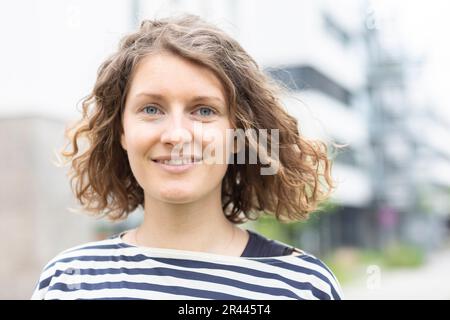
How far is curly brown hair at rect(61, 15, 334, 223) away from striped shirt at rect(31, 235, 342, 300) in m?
0.18

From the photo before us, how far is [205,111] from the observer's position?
95cm

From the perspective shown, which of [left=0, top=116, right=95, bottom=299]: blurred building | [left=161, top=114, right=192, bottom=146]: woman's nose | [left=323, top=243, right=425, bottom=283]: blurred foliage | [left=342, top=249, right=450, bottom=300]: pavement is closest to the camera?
[left=161, top=114, right=192, bottom=146]: woman's nose

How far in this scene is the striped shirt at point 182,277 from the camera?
3.07 feet

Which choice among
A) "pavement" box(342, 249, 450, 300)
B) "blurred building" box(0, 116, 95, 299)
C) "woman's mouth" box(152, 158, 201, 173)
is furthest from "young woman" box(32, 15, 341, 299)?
"blurred building" box(0, 116, 95, 299)

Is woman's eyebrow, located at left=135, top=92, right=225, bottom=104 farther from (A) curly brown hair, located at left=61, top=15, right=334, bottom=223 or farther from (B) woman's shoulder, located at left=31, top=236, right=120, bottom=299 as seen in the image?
(B) woman's shoulder, located at left=31, top=236, right=120, bottom=299

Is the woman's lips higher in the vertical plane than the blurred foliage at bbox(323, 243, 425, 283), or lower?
higher

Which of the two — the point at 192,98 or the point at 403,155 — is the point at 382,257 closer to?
the point at 403,155

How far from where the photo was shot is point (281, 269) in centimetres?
97

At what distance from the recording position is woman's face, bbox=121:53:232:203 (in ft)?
3.01

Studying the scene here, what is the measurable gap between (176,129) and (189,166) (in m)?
0.06

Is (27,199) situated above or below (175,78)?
above

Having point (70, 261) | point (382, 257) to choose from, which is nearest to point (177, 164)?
point (70, 261)

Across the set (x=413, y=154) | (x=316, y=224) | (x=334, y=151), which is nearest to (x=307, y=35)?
(x=316, y=224)

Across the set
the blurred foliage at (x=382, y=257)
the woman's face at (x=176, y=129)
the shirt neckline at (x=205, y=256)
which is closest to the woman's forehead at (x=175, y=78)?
the woman's face at (x=176, y=129)
